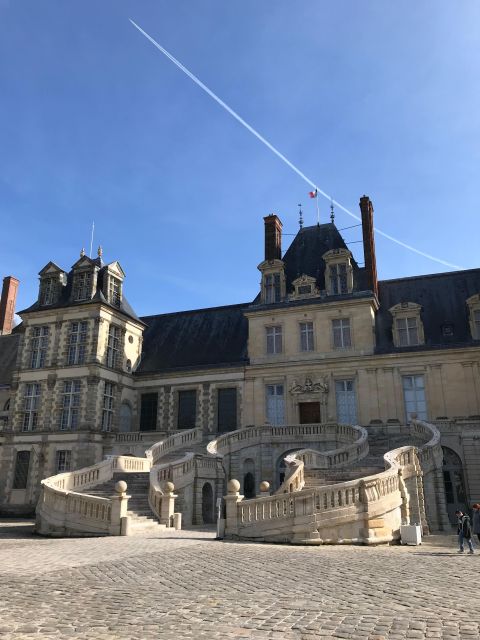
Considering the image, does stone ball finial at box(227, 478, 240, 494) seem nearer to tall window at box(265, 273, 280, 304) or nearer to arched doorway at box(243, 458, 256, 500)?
arched doorway at box(243, 458, 256, 500)

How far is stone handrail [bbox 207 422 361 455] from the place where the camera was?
24.9 m

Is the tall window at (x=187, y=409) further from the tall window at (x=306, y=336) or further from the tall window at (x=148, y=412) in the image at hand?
the tall window at (x=306, y=336)

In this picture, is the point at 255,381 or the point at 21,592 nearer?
the point at 21,592

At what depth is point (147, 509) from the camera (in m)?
19.6

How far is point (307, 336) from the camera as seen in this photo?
1193 inches

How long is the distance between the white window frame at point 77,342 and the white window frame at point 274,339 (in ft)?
34.8

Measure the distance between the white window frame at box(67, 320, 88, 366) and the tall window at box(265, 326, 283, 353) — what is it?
10654mm

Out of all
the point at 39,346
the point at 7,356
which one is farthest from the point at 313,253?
the point at 7,356

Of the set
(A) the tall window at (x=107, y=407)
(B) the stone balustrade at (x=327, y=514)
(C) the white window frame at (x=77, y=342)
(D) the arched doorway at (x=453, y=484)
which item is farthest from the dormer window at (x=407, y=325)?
(C) the white window frame at (x=77, y=342)

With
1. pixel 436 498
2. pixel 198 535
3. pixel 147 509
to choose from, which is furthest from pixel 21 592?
pixel 436 498

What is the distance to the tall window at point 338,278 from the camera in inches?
1201

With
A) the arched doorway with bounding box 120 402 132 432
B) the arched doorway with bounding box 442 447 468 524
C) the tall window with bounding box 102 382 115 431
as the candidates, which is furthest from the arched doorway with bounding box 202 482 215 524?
the arched doorway with bounding box 120 402 132 432

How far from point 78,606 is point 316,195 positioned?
32043mm

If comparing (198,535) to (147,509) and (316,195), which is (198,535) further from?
(316,195)
